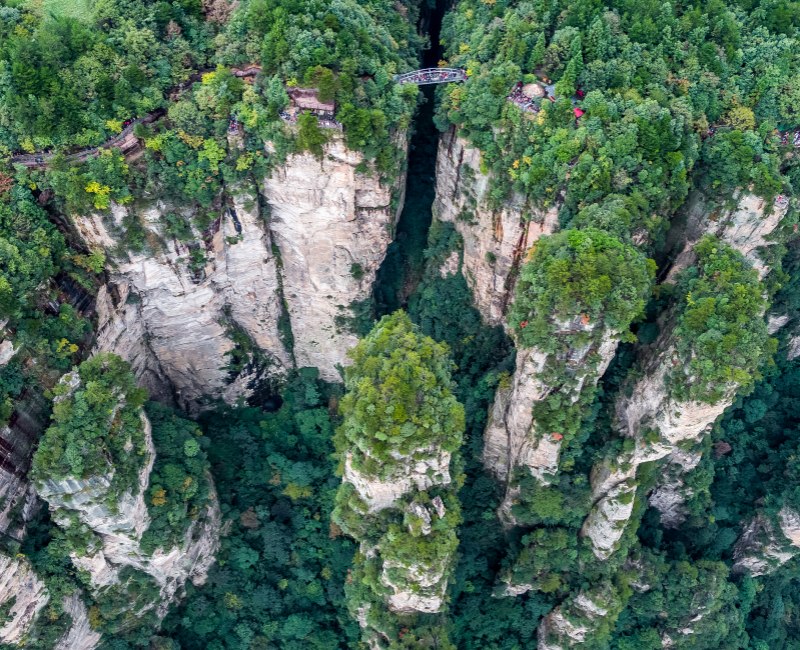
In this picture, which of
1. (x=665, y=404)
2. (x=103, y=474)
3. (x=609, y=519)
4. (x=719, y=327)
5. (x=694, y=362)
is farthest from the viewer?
(x=609, y=519)

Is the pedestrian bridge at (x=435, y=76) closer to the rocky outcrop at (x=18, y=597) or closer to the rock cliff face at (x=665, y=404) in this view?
the rock cliff face at (x=665, y=404)

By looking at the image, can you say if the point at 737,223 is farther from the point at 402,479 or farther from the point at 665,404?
the point at 402,479

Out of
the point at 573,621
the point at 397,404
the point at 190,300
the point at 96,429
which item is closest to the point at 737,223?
the point at 397,404

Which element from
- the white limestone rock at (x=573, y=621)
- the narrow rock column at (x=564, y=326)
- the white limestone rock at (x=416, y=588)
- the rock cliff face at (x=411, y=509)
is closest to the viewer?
the narrow rock column at (x=564, y=326)

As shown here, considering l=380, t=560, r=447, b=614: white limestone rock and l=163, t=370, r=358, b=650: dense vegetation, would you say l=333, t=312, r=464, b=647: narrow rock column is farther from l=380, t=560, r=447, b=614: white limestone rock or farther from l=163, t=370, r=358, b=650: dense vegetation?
l=163, t=370, r=358, b=650: dense vegetation

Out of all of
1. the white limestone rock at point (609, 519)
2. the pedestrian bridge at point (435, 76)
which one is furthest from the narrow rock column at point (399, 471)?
the pedestrian bridge at point (435, 76)

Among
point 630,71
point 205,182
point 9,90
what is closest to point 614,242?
point 630,71
